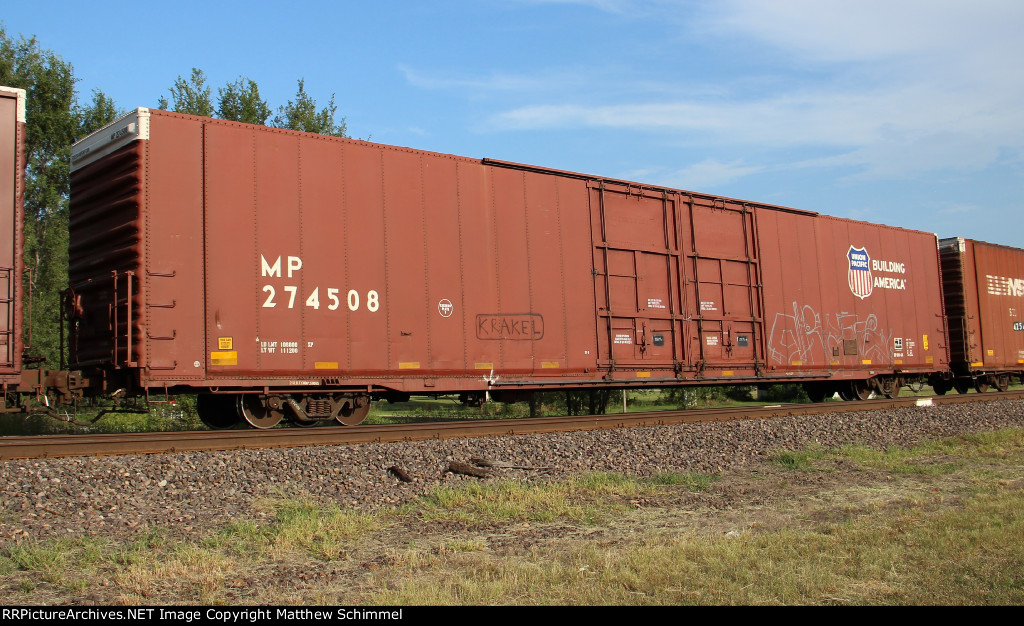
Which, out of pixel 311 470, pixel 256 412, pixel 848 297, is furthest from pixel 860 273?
pixel 311 470

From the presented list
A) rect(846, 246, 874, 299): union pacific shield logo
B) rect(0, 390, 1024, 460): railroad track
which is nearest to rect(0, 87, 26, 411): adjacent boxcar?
rect(0, 390, 1024, 460): railroad track

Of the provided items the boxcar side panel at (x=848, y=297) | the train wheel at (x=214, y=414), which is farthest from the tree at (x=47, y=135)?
the boxcar side panel at (x=848, y=297)

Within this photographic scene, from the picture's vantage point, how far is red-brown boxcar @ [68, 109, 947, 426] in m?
10.2

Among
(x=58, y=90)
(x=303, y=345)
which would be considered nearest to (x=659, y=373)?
(x=303, y=345)

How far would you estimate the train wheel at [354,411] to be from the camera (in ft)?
39.0

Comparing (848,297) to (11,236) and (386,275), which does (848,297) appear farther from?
(11,236)

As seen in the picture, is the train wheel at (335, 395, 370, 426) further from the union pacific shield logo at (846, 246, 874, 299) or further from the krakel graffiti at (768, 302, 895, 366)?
the union pacific shield logo at (846, 246, 874, 299)

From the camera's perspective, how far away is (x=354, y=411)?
12070 mm

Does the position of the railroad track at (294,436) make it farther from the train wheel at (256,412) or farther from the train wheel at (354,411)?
the train wheel at (354,411)

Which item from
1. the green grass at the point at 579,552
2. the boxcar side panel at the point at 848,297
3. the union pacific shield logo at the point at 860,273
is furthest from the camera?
the union pacific shield logo at the point at 860,273

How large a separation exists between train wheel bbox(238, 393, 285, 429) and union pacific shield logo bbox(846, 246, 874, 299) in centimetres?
1378

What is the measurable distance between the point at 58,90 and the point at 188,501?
25.6 m

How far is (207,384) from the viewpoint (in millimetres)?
10148

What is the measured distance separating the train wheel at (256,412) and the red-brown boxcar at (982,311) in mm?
18622
